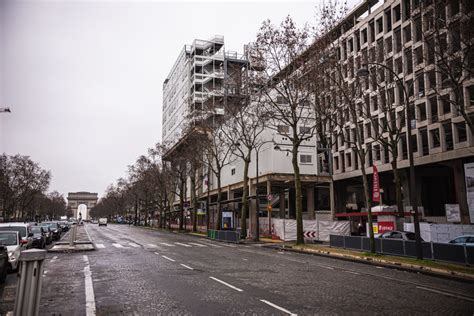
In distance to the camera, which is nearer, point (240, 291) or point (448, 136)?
point (240, 291)

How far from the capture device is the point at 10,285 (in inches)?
450

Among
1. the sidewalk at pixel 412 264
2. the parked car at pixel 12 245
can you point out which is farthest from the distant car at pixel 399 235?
the parked car at pixel 12 245

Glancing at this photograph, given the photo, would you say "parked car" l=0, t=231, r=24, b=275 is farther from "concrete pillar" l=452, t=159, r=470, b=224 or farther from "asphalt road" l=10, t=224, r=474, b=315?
"concrete pillar" l=452, t=159, r=470, b=224

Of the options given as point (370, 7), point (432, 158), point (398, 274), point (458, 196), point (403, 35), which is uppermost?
point (370, 7)

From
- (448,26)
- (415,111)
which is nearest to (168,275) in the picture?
(448,26)

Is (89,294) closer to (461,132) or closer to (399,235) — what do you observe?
(399,235)

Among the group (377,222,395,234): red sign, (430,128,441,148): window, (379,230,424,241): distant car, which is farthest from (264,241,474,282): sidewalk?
(430,128,441,148): window

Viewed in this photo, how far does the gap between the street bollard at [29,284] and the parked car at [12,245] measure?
9884mm

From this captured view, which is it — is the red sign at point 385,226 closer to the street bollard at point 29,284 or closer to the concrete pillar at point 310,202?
the concrete pillar at point 310,202

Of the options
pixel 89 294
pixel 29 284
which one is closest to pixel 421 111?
pixel 89 294

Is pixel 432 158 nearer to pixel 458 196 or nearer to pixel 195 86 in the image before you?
pixel 458 196

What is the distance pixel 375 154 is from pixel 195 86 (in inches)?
2047

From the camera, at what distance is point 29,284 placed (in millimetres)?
5078

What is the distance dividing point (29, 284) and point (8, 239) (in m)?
11.4
